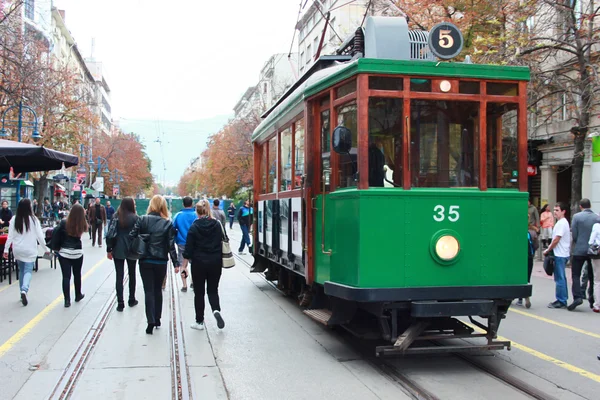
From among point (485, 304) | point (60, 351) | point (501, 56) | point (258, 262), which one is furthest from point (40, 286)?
point (501, 56)

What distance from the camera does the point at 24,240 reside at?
10281mm

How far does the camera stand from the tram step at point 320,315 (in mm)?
7164

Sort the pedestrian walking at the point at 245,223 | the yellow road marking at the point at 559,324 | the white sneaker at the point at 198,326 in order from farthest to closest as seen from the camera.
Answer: the pedestrian walking at the point at 245,223 → the yellow road marking at the point at 559,324 → the white sneaker at the point at 198,326

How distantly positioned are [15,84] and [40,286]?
10727 mm

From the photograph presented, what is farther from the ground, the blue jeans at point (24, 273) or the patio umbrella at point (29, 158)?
the patio umbrella at point (29, 158)

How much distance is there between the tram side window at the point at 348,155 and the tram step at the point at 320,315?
1.58 meters

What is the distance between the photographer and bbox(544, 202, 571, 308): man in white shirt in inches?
425

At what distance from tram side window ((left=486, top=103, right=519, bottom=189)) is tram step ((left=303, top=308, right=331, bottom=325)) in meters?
2.41

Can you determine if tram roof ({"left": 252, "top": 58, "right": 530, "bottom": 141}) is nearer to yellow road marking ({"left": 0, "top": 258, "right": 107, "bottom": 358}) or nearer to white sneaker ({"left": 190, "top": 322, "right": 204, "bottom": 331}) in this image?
white sneaker ({"left": 190, "top": 322, "right": 204, "bottom": 331})

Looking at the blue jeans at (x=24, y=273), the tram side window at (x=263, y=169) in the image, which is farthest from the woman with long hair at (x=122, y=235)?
the tram side window at (x=263, y=169)

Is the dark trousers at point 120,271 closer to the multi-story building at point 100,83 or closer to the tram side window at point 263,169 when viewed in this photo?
the tram side window at point 263,169

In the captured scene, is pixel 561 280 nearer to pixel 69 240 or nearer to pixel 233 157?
pixel 69 240

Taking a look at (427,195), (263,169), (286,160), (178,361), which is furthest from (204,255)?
(263,169)

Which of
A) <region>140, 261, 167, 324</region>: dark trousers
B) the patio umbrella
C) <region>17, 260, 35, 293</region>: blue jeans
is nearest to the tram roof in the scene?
<region>140, 261, 167, 324</region>: dark trousers
